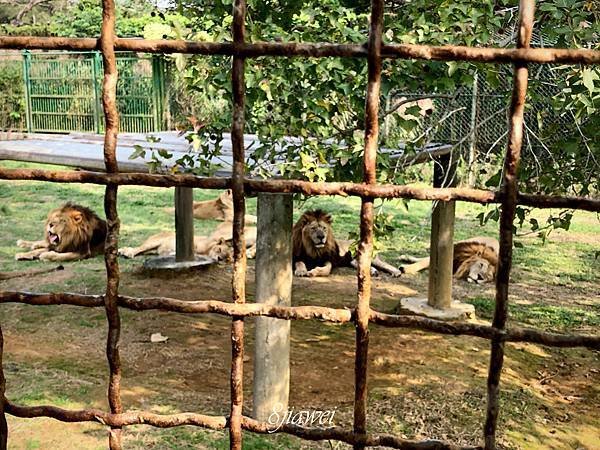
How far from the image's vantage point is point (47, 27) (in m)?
22.5

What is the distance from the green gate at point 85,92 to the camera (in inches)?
685

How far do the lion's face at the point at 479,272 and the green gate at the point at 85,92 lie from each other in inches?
416

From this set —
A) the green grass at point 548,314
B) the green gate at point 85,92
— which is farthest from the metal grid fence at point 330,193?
the green gate at point 85,92

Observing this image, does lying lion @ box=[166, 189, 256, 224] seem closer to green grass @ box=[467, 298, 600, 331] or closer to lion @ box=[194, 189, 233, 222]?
lion @ box=[194, 189, 233, 222]

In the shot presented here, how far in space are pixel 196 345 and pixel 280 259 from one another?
6.11 ft

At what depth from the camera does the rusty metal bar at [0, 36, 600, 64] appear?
68.0 inches

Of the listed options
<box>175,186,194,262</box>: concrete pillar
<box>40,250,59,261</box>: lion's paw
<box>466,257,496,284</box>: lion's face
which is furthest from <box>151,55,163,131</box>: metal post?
<box>466,257,496,284</box>: lion's face

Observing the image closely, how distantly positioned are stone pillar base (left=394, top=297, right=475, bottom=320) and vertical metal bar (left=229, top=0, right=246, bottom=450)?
4.53 m

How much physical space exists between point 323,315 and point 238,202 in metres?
0.34

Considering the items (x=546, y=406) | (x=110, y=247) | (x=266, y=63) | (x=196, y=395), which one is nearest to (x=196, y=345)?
(x=196, y=395)

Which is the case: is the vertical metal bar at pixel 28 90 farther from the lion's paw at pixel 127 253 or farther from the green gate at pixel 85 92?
the lion's paw at pixel 127 253

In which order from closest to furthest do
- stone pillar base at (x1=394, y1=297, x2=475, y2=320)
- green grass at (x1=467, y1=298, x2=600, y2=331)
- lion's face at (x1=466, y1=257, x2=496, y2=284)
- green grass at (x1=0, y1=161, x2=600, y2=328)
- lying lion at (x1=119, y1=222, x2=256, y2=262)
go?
stone pillar base at (x1=394, y1=297, x2=475, y2=320) < green grass at (x1=467, y1=298, x2=600, y2=331) < green grass at (x1=0, y1=161, x2=600, y2=328) < lion's face at (x1=466, y1=257, x2=496, y2=284) < lying lion at (x1=119, y1=222, x2=256, y2=262)

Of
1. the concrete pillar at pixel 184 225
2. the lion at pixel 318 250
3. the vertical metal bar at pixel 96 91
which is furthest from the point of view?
the vertical metal bar at pixel 96 91

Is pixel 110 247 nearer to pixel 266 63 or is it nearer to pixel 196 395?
pixel 266 63
